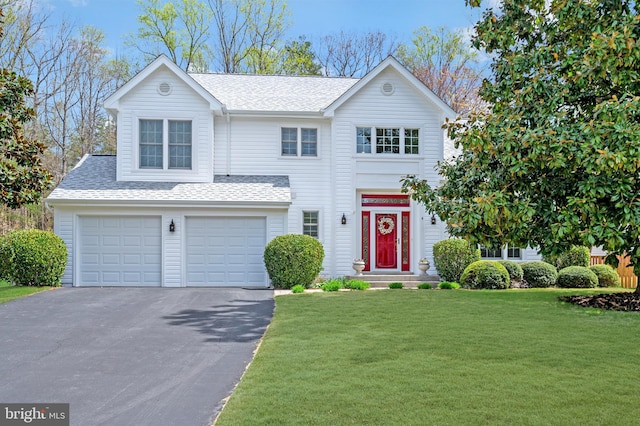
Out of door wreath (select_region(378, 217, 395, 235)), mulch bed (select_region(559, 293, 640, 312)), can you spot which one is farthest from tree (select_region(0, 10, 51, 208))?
mulch bed (select_region(559, 293, 640, 312))

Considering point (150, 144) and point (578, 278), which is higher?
point (150, 144)

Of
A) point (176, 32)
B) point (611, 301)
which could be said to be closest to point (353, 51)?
point (176, 32)

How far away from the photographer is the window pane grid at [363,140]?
18016 mm

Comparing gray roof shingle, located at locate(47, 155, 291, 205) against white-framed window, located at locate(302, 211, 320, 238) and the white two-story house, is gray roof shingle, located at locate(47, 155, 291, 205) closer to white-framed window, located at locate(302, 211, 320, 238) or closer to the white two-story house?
the white two-story house

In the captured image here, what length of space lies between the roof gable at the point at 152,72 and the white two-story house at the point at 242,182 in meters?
0.03

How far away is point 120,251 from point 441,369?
1233cm

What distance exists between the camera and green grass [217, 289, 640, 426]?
17.3ft

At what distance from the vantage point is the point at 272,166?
1817 cm

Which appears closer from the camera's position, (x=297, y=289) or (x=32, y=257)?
(x=297, y=289)

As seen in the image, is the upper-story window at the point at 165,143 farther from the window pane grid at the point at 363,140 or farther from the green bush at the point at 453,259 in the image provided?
the green bush at the point at 453,259

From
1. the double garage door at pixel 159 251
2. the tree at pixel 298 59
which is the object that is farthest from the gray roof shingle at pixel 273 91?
the tree at pixel 298 59

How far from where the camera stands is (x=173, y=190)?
16.7 meters

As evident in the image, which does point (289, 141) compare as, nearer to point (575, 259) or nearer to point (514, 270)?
point (514, 270)

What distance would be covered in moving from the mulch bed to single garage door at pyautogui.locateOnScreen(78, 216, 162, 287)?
1167cm
